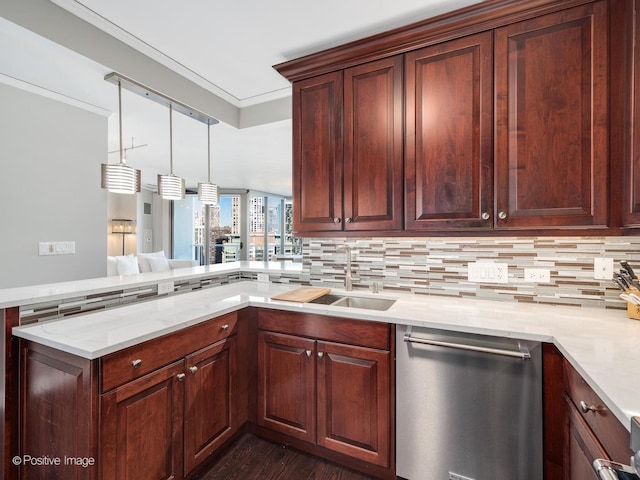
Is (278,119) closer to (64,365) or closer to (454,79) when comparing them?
→ (454,79)

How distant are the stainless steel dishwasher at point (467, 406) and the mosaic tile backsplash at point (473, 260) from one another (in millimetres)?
601

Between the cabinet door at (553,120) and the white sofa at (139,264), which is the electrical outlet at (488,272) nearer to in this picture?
the cabinet door at (553,120)

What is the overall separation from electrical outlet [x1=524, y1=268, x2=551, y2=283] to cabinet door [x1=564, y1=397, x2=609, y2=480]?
79 centimetres

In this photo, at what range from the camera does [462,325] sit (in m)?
1.46

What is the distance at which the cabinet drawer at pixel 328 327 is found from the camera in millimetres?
1640

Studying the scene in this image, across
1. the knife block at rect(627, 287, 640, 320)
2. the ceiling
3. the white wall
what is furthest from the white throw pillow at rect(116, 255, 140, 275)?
the knife block at rect(627, 287, 640, 320)

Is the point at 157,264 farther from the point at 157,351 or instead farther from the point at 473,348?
the point at 473,348

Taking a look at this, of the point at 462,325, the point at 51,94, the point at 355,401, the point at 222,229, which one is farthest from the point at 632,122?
the point at 222,229

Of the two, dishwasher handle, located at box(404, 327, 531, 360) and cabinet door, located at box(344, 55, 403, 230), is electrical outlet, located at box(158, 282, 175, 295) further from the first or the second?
dishwasher handle, located at box(404, 327, 531, 360)

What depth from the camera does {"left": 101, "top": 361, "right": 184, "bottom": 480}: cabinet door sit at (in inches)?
49.1

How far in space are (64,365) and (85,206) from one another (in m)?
2.32

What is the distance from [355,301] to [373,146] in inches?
40.8

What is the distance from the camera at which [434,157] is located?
1767 millimetres

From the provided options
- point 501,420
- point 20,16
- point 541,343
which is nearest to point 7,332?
point 20,16
